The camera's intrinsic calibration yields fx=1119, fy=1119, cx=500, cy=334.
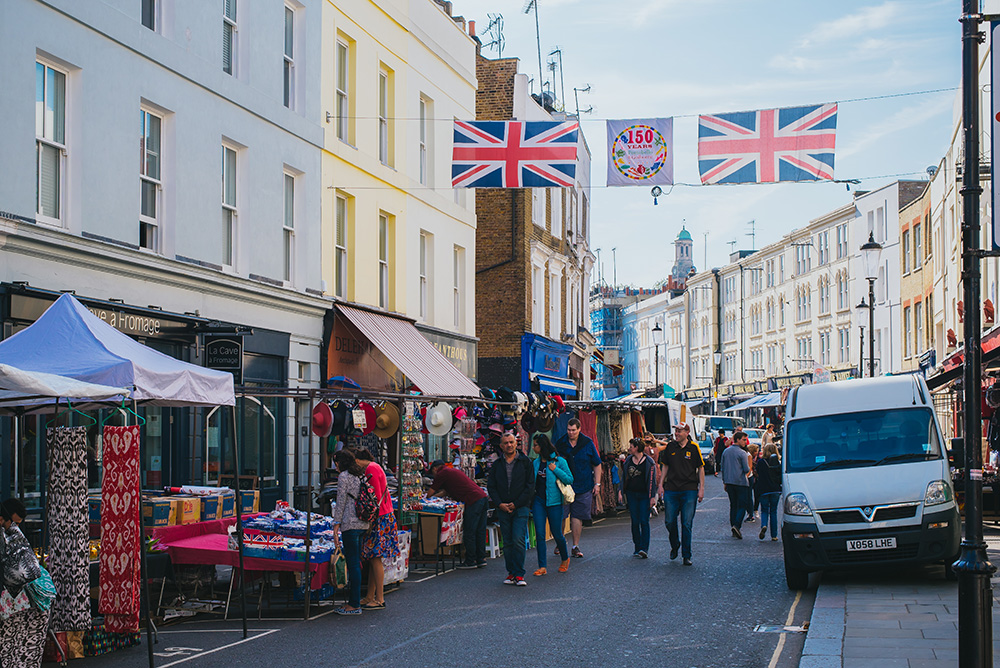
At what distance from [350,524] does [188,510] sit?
7.15 feet

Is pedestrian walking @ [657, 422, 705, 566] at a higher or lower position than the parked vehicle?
higher

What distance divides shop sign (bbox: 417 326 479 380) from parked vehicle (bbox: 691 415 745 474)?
12.2m

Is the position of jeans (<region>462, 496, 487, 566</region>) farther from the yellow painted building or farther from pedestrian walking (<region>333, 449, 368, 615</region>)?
the yellow painted building

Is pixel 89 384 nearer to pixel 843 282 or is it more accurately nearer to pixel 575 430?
pixel 575 430

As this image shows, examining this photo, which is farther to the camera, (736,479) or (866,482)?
(736,479)

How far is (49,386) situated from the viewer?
8883 millimetres

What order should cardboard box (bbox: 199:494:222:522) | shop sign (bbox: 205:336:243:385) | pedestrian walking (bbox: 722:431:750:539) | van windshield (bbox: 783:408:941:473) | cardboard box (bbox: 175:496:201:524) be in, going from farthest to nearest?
pedestrian walking (bbox: 722:431:750:539) → shop sign (bbox: 205:336:243:385) → cardboard box (bbox: 199:494:222:522) → van windshield (bbox: 783:408:941:473) → cardboard box (bbox: 175:496:201:524)

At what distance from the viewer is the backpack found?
11.9 meters

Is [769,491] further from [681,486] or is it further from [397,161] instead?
[397,161]

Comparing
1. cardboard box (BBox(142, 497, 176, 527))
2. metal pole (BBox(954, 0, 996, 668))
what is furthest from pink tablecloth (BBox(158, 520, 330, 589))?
metal pole (BBox(954, 0, 996, 668))

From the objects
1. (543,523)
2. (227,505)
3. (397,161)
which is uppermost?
(397,161)

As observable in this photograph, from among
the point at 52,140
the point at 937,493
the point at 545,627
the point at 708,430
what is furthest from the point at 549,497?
the point at 708,430

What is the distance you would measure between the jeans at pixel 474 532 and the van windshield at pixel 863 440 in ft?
14.5

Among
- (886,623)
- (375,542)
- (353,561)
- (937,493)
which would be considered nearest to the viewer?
(886,623)
